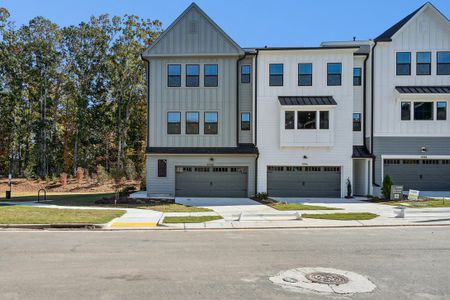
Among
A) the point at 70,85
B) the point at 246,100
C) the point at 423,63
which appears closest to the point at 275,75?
the point at 246,100

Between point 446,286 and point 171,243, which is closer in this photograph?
point 446,286

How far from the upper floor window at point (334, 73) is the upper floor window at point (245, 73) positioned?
547cm

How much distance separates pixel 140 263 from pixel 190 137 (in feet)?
57.9

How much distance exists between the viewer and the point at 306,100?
24.7 metres

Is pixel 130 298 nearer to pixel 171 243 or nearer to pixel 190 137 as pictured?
pixel 171 243

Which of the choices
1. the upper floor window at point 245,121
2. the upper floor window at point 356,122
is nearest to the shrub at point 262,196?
the upper floor window at point 245,121

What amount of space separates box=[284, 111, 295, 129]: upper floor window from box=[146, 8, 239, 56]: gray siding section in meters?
5.66

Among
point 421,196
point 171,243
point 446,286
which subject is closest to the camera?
point 446,286

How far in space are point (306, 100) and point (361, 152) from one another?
5.35m

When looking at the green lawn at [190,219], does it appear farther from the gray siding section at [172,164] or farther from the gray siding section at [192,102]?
the gray siding section at [192,102]

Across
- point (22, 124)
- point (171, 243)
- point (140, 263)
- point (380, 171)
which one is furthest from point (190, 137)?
point (22, 124)

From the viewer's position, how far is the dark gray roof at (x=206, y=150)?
24797 mm

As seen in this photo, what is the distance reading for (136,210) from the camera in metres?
18.6

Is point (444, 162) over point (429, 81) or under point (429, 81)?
under
